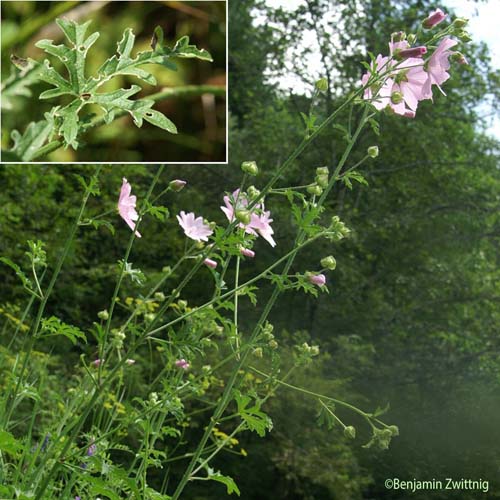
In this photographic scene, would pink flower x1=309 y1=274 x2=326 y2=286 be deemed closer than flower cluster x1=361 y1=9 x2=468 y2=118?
No

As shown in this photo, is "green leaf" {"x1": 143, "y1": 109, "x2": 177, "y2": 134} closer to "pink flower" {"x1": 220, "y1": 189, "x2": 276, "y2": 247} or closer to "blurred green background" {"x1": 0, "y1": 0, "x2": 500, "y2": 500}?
"pink flower" {"x1": 220, "y1": 189, "x2": 276, "y2": 247}

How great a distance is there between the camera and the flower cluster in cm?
92

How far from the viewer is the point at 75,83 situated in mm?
673

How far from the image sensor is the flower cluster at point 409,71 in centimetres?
92

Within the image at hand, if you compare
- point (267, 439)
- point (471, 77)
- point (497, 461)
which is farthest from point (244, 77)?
point (497, 461)

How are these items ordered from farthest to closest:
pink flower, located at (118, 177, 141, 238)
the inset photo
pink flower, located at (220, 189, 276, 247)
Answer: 1. the inset photo
2. pink flower, located at (118, 177, 141, 238)
3. pink flower, located at (220, 189, 276, 247)

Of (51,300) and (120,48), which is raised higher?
(120,48)

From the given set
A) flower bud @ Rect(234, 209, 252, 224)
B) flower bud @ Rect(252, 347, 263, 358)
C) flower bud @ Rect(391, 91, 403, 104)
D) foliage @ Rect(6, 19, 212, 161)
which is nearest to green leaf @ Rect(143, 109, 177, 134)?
foliage @ Rect(6, 19, 212, 161)

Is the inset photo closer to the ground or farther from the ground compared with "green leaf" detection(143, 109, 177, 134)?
closer to the ground

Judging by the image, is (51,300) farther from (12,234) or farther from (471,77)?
(471,77)

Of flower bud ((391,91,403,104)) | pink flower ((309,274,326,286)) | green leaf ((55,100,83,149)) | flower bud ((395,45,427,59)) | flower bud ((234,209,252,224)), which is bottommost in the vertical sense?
pink flower ((309,274,326,286))

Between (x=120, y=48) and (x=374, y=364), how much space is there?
Result: 177 inches

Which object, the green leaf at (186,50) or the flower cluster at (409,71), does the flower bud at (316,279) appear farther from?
the green leaf at (186,50)

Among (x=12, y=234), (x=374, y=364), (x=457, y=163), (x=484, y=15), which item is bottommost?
(x=374, y=364)
